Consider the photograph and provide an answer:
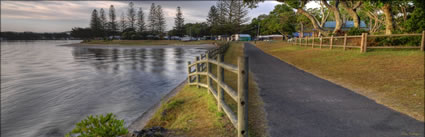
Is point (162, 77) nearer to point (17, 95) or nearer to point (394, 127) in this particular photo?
point (17, 95)

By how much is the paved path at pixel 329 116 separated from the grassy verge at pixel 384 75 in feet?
2.26

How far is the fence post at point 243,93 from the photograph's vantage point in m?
3.33

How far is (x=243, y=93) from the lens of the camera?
137 inches

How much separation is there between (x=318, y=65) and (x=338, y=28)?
10.9 metres

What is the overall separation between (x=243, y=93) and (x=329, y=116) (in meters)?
3.06

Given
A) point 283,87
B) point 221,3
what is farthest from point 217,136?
point 221,3

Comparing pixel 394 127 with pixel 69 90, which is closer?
pixel 394 127

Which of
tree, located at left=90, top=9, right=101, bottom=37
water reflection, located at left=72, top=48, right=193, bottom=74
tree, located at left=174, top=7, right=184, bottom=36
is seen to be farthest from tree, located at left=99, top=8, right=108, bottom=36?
water reflection, located at left=72, top=48, right=193, bottom=74

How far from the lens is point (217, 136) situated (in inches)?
176

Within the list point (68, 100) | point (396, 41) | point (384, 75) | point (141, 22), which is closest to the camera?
point (384, 75)

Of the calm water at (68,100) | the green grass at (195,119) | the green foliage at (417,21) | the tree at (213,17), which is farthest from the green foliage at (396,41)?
the tree at (213,17)

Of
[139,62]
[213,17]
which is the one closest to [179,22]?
[213,17]

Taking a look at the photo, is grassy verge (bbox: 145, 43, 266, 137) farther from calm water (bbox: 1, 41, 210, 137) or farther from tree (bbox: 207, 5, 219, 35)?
tree (bbox: 207, 5, 219, 35)

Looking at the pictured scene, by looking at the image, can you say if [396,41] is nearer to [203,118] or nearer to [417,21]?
[417,21]
